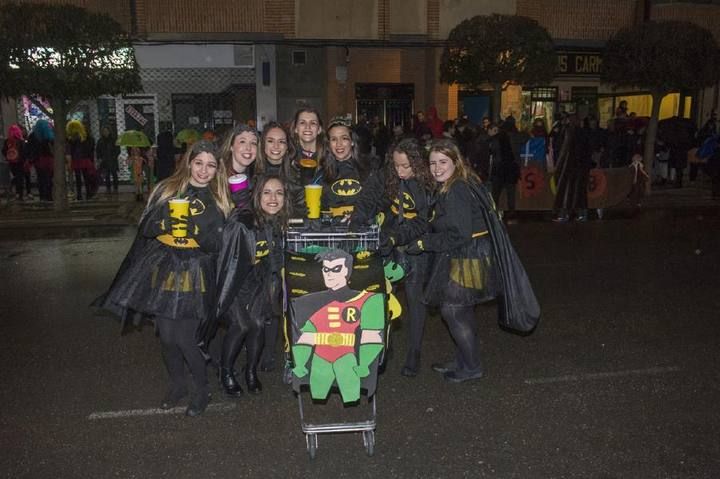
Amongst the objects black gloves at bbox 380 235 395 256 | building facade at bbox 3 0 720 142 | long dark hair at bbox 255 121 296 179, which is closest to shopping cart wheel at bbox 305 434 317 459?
black gloves at bbox 380 235 395 256

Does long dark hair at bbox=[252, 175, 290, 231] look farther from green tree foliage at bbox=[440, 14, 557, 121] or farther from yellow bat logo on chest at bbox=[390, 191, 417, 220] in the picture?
green tree foliage at bbox=[440, 14, 557, 121]

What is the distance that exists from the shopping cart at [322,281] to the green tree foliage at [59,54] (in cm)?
1046

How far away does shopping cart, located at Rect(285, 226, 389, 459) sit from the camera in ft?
13.5

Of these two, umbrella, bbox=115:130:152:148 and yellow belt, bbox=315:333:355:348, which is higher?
umbrella, bbox=115:130:152:148

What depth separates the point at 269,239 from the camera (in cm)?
481

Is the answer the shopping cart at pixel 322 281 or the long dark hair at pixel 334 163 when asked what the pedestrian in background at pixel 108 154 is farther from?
the shopping cart at pixel 322 281

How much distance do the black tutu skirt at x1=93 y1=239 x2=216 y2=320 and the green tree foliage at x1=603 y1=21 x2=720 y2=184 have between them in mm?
13845

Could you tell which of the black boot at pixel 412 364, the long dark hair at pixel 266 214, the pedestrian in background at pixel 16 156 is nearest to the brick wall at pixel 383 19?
the pedestrian in background at pixel 16 156

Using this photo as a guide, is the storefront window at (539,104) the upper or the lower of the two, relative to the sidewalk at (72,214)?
upper

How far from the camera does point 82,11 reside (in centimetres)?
1315

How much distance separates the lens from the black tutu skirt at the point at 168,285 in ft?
15.0

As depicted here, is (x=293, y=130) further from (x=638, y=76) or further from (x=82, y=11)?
(x=638, y=76)

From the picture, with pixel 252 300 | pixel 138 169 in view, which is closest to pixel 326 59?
pixel 138 169

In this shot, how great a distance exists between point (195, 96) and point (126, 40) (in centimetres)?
522
